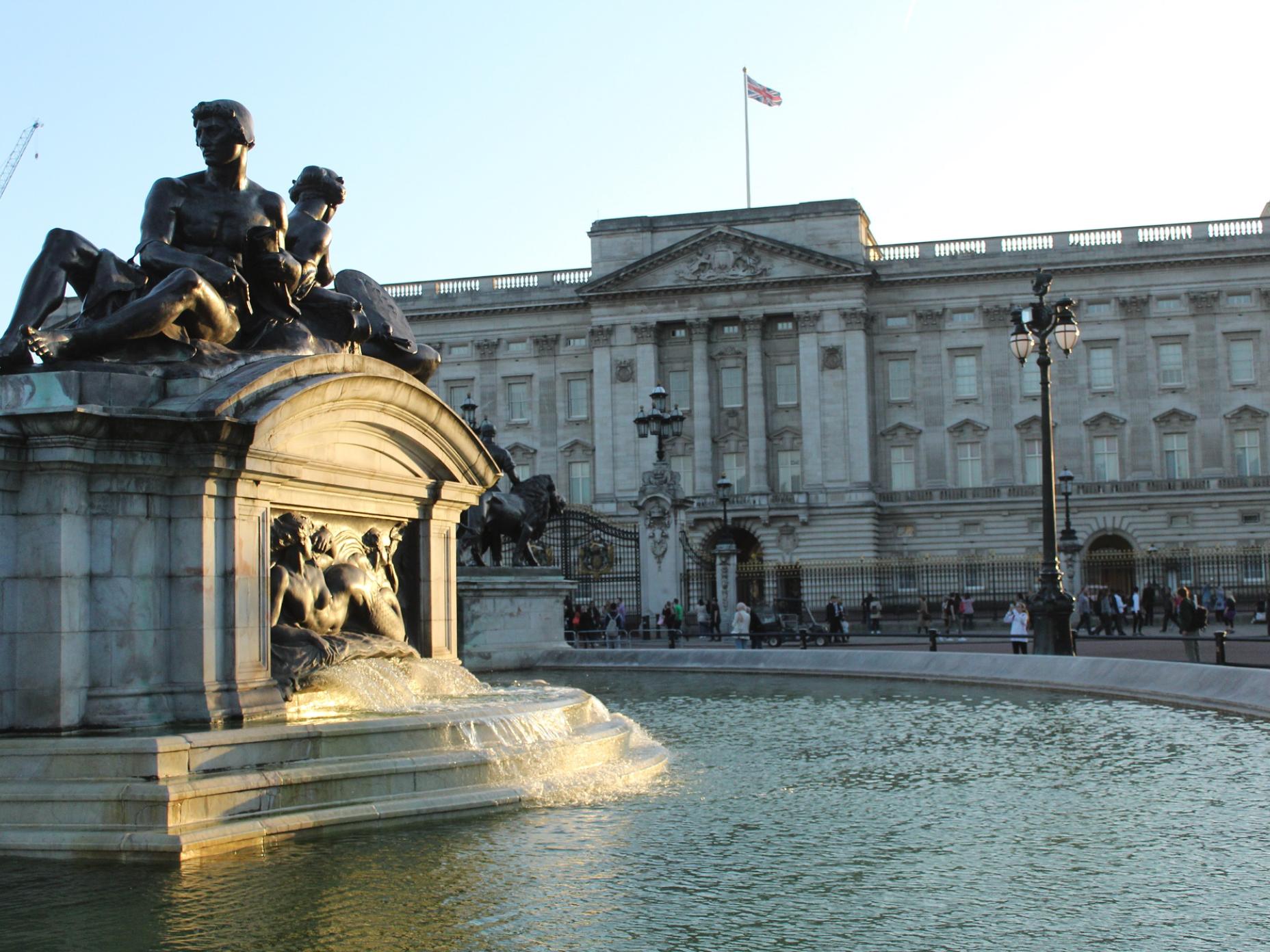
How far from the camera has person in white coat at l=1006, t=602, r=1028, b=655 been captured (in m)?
20.9

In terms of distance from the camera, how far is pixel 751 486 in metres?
64.1

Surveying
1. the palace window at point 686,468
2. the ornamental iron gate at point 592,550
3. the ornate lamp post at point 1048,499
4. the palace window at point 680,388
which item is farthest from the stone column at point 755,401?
the ornate lamp post at point 1048,499

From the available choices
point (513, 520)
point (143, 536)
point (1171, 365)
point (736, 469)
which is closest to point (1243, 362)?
point (1171, 365)

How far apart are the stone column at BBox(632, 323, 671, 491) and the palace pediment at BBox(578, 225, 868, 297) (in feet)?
6.11

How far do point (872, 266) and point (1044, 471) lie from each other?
45.8m

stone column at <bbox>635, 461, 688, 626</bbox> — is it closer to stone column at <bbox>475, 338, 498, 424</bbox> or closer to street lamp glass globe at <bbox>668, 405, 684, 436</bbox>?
street lamp glass globe at <bbox>668, 405, 684, 436</bbox>

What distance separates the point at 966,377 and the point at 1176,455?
9661 mm

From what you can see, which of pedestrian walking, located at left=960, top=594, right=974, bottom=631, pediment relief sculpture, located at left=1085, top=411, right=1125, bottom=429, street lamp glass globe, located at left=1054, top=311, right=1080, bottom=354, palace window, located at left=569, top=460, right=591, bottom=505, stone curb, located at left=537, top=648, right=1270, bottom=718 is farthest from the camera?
palace window, located at left=569, top=460, right=591, bottom=505

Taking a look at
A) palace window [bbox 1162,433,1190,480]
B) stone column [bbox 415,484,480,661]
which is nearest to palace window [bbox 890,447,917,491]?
A: palace window [bbox 1162,433,1190,480]

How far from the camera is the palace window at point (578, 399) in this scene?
67500 millimetres

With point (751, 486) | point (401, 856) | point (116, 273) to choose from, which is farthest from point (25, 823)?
point (751, 486)

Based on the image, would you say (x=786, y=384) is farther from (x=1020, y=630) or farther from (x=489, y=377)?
(x=1020, y=630)

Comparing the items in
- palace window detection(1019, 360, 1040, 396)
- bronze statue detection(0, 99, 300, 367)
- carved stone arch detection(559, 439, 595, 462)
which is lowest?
bronze statue detection(0, 99, 300, 367)

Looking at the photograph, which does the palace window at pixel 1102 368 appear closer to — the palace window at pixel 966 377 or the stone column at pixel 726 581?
the palace window at pixel 966 377
